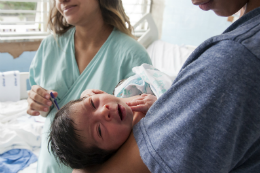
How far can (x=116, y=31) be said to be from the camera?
5.13 ft

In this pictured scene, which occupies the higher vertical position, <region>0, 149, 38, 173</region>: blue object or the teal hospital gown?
the teal hospital gown

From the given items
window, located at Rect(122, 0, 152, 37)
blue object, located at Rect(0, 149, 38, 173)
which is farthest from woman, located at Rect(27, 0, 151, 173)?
window, located at Rect(122, 0, 152, 37)

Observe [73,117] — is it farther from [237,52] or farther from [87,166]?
[237,52]

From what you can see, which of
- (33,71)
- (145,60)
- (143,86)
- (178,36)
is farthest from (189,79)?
(178,36)

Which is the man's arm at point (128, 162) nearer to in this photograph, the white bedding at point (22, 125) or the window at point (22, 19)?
the white bedding at point (22, 125)

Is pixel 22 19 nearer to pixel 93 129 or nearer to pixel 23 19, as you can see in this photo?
pixel 23 19

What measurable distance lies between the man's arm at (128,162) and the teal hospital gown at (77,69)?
2.35 ft

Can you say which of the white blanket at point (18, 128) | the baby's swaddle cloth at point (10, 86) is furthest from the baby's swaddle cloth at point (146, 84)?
the baby's swaddle cloth at point (10, 86)

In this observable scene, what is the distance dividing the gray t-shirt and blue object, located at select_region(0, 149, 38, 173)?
5.48ft

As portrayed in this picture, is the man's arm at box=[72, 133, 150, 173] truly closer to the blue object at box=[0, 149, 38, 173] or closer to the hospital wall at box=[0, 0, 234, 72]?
the blue object at box=[0, 149, 38, 173]

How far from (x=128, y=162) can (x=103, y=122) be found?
0.91ft

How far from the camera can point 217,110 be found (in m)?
0.44

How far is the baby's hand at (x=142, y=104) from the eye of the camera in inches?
33.4

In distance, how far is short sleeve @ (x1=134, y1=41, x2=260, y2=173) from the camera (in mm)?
421
